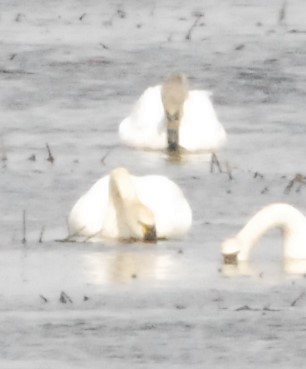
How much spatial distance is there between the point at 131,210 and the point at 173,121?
507cm

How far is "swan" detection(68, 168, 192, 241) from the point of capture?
43.5ft

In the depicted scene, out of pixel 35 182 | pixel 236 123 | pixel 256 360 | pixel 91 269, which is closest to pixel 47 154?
pixel 35 182

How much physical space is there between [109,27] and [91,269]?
39.4ft

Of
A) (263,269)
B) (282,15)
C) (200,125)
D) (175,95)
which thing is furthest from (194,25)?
(263,269)

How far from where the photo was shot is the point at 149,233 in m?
13.2

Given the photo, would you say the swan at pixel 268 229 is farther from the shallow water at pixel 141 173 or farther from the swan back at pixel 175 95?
the swan back at pixel 175 95

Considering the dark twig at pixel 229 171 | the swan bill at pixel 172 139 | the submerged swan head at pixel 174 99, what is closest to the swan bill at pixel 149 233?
the dark twig at pixel 229 171

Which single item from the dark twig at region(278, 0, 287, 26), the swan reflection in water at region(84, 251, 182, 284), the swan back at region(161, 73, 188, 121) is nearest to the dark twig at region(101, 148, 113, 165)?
the swan back at region(161, 73, 188, 121)

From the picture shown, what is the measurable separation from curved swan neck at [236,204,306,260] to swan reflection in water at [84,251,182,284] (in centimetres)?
38

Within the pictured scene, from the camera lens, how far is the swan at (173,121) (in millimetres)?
17562

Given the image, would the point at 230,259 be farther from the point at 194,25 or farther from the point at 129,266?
the point at 194,25

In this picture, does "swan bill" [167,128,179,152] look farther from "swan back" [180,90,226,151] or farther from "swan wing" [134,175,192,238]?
"swan wing" [134,175,192,238]

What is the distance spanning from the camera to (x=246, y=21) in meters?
24.1

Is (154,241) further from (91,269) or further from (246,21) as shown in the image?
(246,21)
